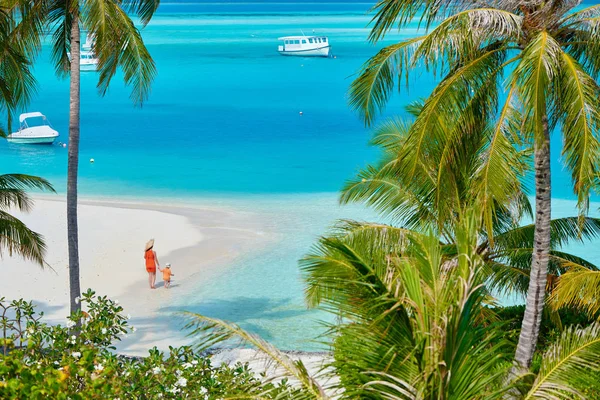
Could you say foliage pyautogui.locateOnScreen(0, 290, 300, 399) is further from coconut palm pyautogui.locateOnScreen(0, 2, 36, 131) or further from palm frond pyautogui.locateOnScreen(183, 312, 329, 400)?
coconut palm pyautogui.locateOnScreen(0, 2, 36, 131)

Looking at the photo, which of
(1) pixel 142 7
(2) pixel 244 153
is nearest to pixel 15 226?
(1) pixel 142 7

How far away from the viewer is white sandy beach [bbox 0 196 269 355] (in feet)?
60.4

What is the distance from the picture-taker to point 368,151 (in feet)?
144

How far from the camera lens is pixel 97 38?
12938mm

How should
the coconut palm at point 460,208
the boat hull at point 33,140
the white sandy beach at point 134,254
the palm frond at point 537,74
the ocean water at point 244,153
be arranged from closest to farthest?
the palm frond at point 537,74
the coconut palm at point 460,208
the white sandy beach at point 134,254
the ocean water at point 244,153
the boat hull at point 33,140

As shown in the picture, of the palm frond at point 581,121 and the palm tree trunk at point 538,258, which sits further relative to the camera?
the palm tree trunk at point 538,258

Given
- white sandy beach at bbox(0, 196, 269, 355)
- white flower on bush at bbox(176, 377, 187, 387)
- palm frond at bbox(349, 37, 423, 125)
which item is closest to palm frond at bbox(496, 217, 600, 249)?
palm frond at bbox(349, 37, 423, 125)

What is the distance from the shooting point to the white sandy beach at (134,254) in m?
18.4

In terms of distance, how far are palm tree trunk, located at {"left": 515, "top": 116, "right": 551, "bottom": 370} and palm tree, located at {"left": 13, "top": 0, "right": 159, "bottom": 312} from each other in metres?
6.83

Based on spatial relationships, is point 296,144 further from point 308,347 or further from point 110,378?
point 110,378

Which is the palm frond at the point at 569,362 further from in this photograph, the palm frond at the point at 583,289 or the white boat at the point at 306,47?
the white boat at the point at 306,47

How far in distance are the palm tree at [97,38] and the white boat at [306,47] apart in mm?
76562

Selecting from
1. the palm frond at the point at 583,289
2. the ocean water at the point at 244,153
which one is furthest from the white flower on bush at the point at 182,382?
the palm frond at the point at 583,289

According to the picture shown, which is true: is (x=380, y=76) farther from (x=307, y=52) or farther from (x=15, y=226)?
(x=307, y=52)
